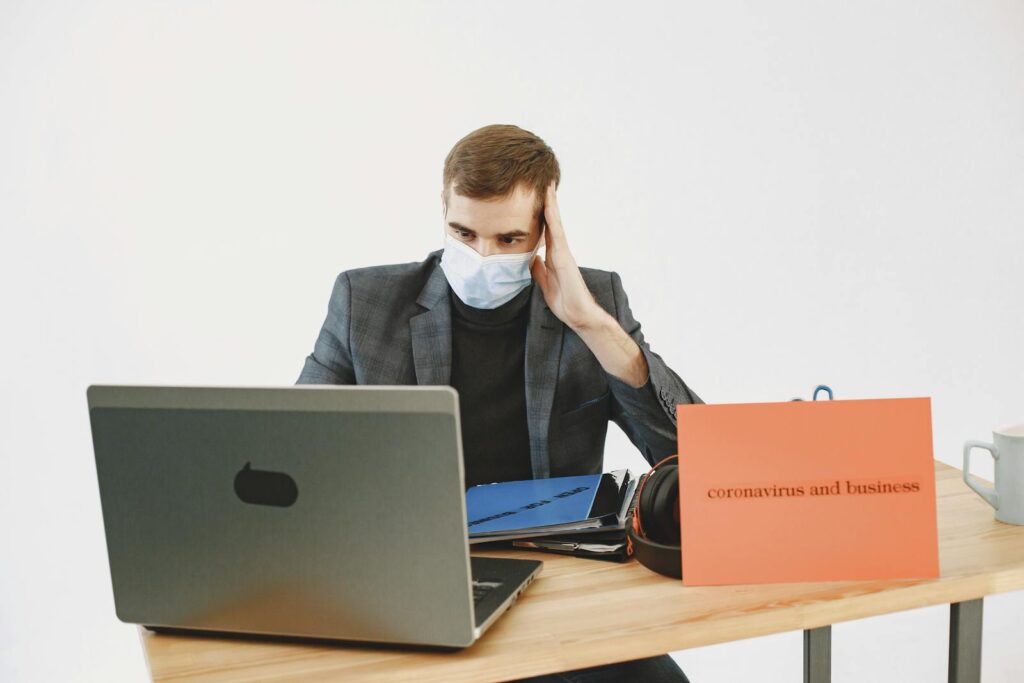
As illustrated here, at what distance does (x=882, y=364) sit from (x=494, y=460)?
165 centimetres

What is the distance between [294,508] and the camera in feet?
2.52

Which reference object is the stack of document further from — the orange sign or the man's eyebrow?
the man's eyebrow

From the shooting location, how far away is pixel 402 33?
7.46 ft

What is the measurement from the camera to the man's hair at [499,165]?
1.46 metres

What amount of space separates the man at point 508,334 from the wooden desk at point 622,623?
498 millimetres

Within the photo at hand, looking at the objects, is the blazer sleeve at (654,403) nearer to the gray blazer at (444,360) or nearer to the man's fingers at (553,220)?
the gray blazer at (444,360)

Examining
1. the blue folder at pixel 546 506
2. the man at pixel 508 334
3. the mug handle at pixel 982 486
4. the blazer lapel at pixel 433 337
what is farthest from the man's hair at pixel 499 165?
the mug handle at pixel 982 486

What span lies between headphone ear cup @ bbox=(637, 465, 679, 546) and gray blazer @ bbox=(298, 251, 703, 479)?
56 centimetres

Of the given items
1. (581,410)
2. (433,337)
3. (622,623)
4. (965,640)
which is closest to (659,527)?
(622,623)

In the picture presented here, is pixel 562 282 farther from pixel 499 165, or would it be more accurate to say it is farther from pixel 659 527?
pixel 659 527

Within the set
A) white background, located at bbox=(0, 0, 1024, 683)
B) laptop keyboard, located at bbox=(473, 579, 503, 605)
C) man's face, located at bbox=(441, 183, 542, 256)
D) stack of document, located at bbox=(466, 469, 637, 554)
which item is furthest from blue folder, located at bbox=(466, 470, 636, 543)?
white background, located at bbox=(0, 0, 1024, 683)

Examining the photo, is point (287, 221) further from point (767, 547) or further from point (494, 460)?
point (767, 547)

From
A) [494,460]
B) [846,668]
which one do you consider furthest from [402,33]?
[846,668]

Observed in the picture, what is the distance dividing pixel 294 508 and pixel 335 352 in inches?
33.9
